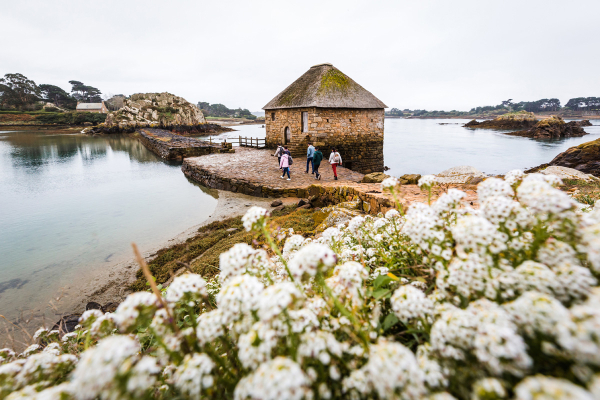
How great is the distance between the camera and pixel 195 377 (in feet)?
3.88

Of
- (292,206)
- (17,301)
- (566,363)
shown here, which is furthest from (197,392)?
(292,206)

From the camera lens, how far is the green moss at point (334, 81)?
58.0 feet

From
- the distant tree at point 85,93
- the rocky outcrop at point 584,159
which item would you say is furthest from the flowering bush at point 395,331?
the distant tree at point 85,93

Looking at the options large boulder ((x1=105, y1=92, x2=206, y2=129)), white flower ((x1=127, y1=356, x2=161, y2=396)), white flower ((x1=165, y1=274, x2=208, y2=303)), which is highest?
large boulder ((x1=105, y1=92, x2=206, y2=129))

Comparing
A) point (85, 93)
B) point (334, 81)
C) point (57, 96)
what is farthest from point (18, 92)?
point (334, 81)

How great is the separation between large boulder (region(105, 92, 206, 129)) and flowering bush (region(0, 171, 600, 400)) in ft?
222

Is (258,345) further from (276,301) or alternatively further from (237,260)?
(237,260)

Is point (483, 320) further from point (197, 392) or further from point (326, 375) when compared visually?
point (197, 392)

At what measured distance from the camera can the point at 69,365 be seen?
5.10 ft

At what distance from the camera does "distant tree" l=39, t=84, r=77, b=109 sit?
83.1 meters

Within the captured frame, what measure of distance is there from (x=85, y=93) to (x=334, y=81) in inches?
5038

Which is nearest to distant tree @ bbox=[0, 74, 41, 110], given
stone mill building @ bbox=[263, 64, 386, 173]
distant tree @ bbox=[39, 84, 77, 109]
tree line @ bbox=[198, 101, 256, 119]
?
distant tree @ bbox=[39, 84, 77, 109]

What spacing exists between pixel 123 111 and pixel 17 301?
7162 cm

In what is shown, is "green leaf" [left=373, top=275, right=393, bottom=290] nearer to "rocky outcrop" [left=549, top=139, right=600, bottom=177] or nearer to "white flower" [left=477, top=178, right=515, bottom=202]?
"white flower" [left=477, top=178, right=515, bottom=202]
